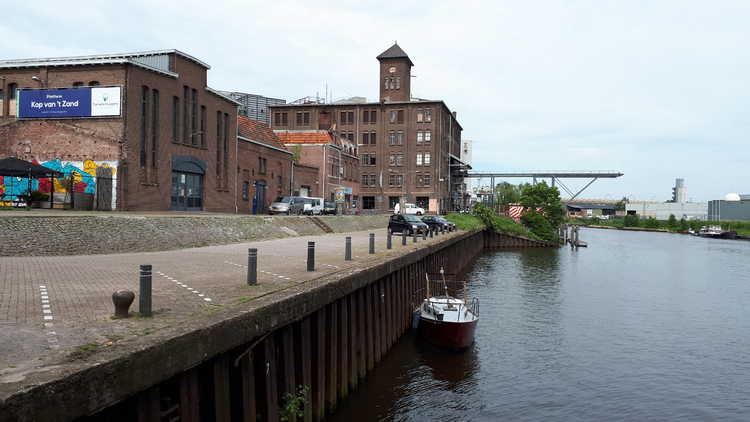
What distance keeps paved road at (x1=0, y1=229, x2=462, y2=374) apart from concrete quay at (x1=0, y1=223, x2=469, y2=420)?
2 centimetres

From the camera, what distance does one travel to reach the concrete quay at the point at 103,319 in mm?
5492

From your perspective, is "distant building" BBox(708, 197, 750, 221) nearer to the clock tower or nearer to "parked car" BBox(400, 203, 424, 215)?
the clock tower

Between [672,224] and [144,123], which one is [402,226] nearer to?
[144,123]

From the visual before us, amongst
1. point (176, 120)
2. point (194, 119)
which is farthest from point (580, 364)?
point (194, 119)

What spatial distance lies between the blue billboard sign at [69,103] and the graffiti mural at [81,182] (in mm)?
3092

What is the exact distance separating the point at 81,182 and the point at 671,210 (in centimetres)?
19512

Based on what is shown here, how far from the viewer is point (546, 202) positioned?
94312 millimetres

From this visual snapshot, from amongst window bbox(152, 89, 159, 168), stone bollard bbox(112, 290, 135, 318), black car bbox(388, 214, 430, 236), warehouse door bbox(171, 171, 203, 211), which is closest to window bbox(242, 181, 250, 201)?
warehouse door bbox(171, 171, 203, 211)

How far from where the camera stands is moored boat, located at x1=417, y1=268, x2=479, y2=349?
2031cm

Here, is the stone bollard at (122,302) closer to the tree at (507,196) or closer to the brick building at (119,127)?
the brick building at (119,127)

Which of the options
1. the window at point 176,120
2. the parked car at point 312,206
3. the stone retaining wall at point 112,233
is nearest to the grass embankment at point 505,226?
the parked car at point 312,206

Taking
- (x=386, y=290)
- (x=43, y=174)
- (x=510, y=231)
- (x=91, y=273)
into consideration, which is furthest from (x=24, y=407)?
(x=510, y=231)

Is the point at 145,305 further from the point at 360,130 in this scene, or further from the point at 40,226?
the point at 360,130

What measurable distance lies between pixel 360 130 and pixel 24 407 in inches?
3902
